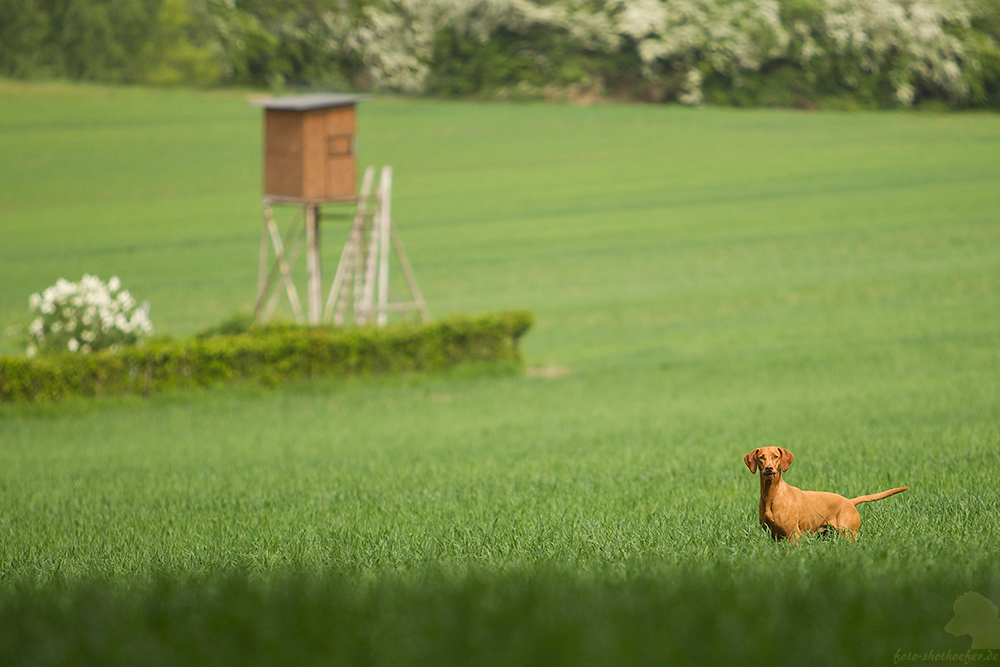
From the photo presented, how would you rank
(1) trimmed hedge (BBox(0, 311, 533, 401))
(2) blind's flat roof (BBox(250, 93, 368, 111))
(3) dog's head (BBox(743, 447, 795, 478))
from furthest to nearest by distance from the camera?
(2) blind's flat roof (BBox(250, 93, 368, 111)) → (1) trimmed hedge (BBox(0, 311, 533, 401)) → (3) dog's head (BBox(743, 447, 795, 478))

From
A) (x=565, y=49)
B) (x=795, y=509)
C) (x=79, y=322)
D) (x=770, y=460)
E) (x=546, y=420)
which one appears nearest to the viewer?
(x=770, y=460)

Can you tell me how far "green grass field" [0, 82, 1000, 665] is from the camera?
305 cm

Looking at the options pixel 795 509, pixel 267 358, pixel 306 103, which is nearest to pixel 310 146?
pixel 306 103

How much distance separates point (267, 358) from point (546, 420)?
5126 mm

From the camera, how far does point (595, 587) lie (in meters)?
3.50

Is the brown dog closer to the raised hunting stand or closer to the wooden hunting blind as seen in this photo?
the raised hunting stand

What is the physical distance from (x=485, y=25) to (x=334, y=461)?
35.2 metres

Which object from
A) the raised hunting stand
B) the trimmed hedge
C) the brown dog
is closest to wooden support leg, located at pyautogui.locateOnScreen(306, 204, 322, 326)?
the raised hunting stand

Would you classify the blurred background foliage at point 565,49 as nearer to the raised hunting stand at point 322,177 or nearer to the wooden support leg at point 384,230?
the raised hunting stand at point 322,177

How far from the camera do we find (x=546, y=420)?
1323cm

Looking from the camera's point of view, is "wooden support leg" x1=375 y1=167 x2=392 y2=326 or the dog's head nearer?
the dog's head

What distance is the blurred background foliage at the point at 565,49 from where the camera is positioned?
3731cm

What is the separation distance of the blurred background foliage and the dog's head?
35110mm

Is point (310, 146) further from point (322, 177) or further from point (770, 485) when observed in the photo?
point (770, 485)
